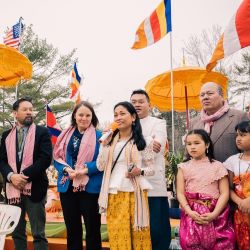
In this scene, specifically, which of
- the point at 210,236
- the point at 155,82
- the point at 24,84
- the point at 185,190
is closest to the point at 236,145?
the point at 185,190

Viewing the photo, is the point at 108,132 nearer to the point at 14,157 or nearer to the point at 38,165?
the point at 38,165

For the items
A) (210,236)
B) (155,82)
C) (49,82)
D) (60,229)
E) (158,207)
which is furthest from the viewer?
(49,82)

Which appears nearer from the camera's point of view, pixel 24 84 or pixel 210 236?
pixel 210 236

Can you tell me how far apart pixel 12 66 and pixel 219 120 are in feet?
13.2

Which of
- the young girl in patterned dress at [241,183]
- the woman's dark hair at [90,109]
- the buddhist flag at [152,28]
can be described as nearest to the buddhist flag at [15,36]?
the buddhist flag at [152,28]

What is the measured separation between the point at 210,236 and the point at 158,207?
0.57 m

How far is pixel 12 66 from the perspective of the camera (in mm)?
Result: 6020

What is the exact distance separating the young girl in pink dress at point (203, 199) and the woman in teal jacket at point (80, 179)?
0.81 m

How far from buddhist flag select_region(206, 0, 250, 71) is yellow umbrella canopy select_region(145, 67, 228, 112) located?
2.63 meters

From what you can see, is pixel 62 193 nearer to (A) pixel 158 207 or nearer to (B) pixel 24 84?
(A) pixel 158 207

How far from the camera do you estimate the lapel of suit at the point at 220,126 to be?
318 cm

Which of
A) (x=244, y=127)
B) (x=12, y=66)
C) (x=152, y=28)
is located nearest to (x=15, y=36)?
(x=12, y=66)

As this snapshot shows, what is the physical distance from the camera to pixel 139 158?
115 inches

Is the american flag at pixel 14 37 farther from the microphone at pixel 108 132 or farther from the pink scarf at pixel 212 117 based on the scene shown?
the pink scarf at pixel 212 117
